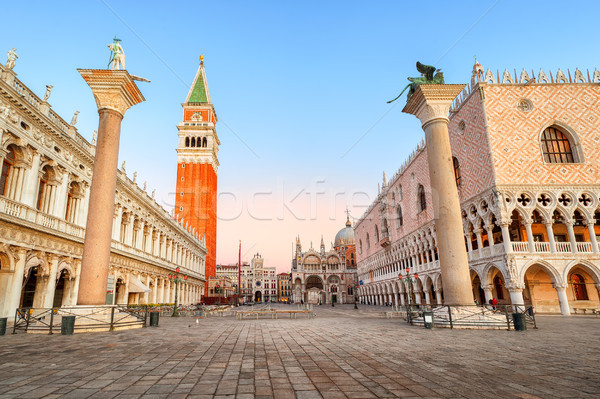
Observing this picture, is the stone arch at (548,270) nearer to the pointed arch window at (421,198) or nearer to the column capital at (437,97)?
the pointed arch window at (421,198)

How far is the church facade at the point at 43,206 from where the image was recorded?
1427cm

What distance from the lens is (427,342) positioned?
8469mm

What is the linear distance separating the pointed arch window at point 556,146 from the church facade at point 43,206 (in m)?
29.9

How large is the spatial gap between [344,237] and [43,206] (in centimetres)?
8754

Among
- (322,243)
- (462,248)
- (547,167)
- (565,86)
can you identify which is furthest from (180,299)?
(322,243)

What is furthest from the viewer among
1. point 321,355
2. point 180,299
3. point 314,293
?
point 314,293

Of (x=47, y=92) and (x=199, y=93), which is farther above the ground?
(x=199, y=93)

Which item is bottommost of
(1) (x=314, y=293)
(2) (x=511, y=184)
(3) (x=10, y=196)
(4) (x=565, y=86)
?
(1) (x=314, y=293)

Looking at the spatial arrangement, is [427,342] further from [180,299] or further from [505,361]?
[180,299]

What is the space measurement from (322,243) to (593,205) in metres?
80.0

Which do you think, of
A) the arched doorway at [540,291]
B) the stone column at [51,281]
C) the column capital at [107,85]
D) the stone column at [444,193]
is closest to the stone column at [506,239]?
the arched doorway at [540,291]

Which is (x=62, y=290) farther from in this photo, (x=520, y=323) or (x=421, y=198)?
(x=421, y=198)

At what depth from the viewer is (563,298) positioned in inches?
851

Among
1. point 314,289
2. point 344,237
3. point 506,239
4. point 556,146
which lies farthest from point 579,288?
point 344,237
